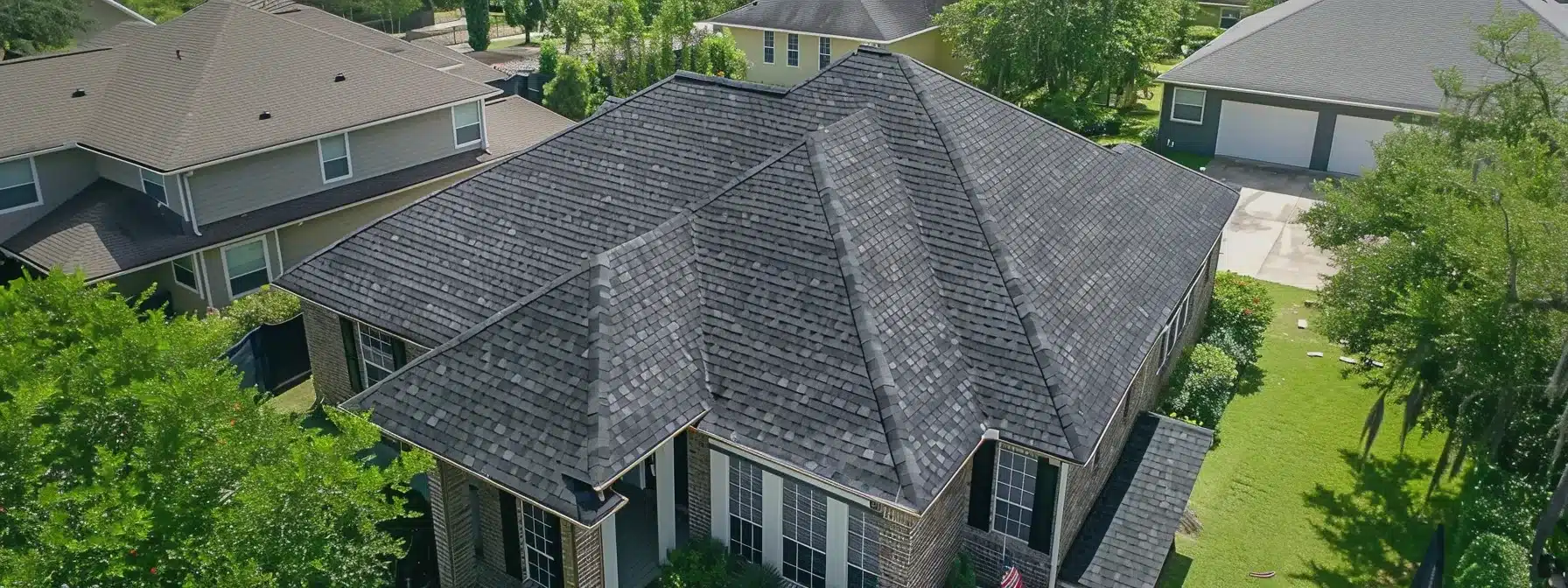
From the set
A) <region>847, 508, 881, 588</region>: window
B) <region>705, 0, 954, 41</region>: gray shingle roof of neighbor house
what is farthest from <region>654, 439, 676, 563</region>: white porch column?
<region>705, 0, 954, 41</region>: gray shingle roof of neighbor house

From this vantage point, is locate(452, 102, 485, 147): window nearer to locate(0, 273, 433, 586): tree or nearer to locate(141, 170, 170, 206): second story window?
locate(141, 170, 170, 206): second story window

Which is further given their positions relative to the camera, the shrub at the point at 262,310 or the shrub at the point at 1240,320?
the shrub at the point at 262,310

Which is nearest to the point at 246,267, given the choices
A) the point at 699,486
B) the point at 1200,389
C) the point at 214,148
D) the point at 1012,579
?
the point at 214,148

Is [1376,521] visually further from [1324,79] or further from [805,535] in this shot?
[1324,79]

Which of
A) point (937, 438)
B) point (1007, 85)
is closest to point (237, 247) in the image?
point (937, 438)

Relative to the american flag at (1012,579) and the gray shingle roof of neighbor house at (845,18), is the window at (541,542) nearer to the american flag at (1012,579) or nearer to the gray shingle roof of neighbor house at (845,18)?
the american flag at (1012,579)

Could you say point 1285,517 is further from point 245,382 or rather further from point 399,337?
point 245,382

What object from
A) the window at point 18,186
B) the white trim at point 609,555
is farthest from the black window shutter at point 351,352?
the window at point 18,186
